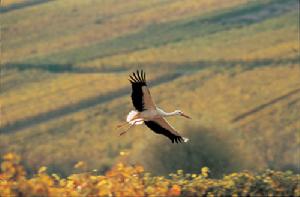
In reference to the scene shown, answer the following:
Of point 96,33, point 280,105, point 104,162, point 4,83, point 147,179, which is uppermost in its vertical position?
point 96,33

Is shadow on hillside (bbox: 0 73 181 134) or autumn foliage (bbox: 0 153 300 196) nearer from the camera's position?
autumn foliage (bbox: 0 153 300 196)

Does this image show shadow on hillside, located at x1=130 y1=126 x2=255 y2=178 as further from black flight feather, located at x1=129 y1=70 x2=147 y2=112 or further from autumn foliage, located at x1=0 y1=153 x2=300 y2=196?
autumn foliage, located at x1=0 y1=153 x2=300 y2=196

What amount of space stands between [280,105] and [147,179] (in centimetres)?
8062

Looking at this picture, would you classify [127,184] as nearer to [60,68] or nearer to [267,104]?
[267,104]

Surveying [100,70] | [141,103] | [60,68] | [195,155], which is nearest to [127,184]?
[141,103]

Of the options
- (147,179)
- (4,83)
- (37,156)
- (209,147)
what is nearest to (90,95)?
(4,83)

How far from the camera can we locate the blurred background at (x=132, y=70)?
8631cm

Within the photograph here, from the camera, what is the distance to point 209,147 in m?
48.7

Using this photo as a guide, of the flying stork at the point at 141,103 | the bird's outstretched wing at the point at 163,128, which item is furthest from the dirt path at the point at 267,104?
the flying stork at the point at 141,103

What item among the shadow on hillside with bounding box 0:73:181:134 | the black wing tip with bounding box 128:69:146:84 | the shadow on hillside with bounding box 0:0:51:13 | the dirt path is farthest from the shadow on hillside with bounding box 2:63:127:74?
the black wing tip with bounding box 128:69:146:84

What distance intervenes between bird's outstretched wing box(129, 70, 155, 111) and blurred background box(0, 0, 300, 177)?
135 feet

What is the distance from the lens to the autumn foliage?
33.7 feet

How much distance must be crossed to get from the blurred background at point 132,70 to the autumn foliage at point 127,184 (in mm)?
42618

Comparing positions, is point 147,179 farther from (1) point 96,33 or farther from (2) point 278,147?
(1) point 96,33
